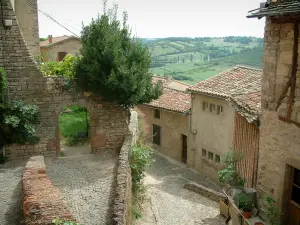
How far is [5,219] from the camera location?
7984 millimetres

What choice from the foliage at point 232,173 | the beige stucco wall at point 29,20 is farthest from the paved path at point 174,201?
the beige stucco wall at point 29,20

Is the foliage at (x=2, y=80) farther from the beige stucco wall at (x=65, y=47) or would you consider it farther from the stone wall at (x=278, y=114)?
the beige stucco wall at (x=65, y=47)

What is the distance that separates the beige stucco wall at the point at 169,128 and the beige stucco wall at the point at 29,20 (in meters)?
8.33

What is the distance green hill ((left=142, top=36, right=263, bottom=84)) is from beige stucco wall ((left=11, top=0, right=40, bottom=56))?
34.2 m

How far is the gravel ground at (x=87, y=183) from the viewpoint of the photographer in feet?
29.6

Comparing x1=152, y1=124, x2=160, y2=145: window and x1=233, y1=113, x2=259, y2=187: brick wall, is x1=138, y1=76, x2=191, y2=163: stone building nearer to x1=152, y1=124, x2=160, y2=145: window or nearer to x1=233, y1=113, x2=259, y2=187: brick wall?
x1=152, y1=124, x2=160, y2=145: window

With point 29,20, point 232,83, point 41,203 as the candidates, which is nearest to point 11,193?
point 41,203

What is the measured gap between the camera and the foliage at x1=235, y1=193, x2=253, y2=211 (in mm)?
9035

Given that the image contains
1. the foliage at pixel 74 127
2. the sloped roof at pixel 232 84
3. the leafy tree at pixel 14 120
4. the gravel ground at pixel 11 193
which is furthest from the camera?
the foliage at pixel 74 127

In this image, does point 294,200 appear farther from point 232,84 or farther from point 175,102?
point 175,102

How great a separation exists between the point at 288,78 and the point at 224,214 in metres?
7.41

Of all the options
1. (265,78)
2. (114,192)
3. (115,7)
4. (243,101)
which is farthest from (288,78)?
(115,7)

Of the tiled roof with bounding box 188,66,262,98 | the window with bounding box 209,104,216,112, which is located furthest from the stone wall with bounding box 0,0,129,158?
the window with bounding box 209,104,216,112

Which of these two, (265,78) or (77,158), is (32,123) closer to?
(77,158)
